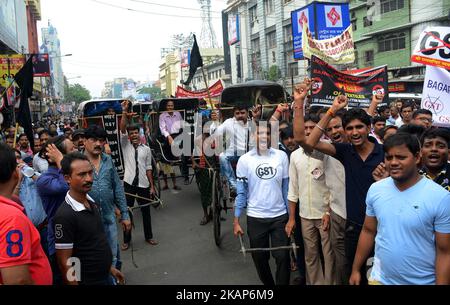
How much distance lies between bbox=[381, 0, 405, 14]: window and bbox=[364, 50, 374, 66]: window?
2.98 metres

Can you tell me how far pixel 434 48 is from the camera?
5426mm

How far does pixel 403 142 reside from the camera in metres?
2.43

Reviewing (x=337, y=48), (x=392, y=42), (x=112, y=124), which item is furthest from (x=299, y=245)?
(x=392, y=42)

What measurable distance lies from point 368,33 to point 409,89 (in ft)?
19.6

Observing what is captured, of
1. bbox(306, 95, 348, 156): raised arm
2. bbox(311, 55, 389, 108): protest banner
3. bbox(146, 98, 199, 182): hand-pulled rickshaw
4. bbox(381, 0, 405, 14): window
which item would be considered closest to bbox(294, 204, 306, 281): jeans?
bbox(306, 95, 348, 156): raised arm

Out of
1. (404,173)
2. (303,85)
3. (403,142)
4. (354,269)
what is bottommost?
(354,269)

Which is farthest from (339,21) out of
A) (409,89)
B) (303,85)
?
(303,85)

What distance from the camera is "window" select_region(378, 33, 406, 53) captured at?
2647 centimetres

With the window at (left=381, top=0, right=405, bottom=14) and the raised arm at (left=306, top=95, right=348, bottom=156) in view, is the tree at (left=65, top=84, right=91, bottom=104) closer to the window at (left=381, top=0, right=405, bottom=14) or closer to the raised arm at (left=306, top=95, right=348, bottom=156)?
the window at (left=381, top=0, right=405, bottom=14)

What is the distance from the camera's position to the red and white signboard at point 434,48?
538cm

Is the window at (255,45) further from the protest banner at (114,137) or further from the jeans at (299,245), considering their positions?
the jeans at (299,245)

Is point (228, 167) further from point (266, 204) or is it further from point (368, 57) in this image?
point (368, 57)

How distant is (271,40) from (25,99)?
39484 millimetres

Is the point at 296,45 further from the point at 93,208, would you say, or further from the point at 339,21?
the point at 93,208
